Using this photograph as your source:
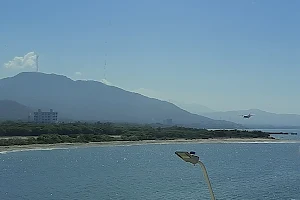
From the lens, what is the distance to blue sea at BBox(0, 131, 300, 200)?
A: 24.7 meters

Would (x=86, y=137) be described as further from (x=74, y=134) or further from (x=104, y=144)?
(x=74, y=134)

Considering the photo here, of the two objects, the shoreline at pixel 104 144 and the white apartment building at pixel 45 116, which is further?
the white apartment building at pixel 45 116

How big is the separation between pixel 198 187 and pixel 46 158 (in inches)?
900

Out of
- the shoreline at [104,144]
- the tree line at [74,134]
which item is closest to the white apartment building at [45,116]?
the tree line at [74,134]

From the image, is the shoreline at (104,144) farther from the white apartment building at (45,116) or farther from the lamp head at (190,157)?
the white apartment building at (45,116)

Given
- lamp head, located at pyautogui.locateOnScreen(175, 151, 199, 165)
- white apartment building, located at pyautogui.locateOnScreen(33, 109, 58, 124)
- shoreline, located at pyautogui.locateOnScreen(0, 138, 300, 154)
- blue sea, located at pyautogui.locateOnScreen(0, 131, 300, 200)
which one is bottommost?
blue sea, located at pyautogui.locateOnScreen(0, 131, 300, 200)

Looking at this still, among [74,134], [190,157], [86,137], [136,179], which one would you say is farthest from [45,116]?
[190,157]

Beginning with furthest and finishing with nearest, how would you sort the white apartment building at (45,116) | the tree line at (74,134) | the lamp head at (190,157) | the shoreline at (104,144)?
the white apartment building at (45,116), the tree line at (74,134), the shoreline at (104,144), the lamp head at (190,157)

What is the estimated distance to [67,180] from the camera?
30797 mm

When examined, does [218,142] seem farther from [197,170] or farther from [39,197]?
[39,197]

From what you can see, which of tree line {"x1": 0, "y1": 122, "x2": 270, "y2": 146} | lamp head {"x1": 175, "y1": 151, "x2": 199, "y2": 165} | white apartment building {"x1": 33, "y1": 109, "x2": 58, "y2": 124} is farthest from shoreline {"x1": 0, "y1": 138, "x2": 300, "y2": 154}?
white apartment building {"x1": 33, "y1": 109, "x2": 58, "y2": 124}

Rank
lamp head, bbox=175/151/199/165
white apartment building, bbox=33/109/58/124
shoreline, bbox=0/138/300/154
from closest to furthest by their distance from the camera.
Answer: lamp head, bbox=175/151/199/165 < shoreline, bbox=0/138/300/154 < white apartment building, bbox=33/109/58/124

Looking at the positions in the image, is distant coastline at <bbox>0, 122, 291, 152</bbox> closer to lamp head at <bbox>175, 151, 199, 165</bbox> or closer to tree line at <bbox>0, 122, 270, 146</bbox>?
tree line at <bbox>0, 122, 270, 146</bbox>

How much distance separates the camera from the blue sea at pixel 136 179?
24703mm
